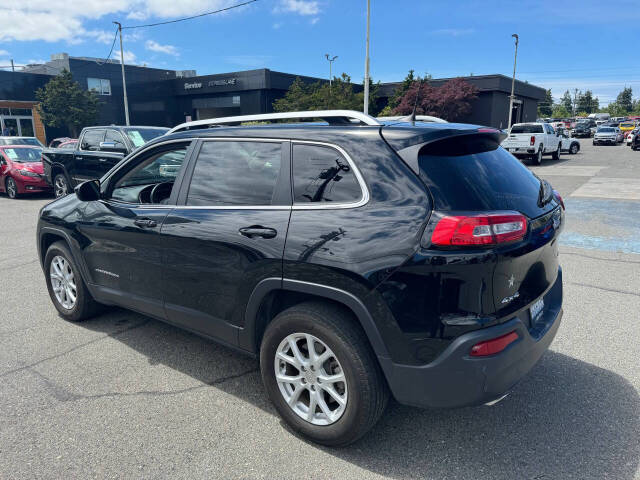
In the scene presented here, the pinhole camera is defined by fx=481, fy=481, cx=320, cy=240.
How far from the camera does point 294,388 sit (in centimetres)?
287

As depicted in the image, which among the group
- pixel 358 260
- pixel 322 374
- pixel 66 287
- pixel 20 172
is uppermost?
pixel 358 260

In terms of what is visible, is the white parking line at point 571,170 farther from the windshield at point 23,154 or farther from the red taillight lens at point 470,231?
the red taillight lens at point 470,231

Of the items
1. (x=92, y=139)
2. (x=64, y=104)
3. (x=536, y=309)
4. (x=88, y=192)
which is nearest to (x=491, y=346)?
(x=536, y=309)

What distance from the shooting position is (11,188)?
1387 centimetres

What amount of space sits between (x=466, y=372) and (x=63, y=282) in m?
3.90

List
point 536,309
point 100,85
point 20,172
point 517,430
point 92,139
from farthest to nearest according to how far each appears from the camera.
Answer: point 100,85 → point 20,172 → point 92,139 → point 517,430 → point 536,309

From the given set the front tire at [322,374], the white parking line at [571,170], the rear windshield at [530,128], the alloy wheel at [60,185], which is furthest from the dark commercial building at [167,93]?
the front tire at [322,374]

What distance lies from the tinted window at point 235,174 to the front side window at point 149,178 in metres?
0.30

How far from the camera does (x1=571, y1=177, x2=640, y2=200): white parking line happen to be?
12234 millimetres

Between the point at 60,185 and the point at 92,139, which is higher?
the point at 92,139

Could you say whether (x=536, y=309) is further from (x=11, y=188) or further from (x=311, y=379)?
(x=11, y=188)

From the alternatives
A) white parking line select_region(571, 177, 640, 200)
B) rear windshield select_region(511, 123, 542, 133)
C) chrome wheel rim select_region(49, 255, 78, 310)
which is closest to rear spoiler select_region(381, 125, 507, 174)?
chrome wheel rim select_region(49, 255, 78, 310)

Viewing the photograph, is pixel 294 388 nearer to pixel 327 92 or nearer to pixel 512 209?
pixel 512 209

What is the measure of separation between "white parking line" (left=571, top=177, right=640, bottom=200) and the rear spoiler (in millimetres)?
10998
